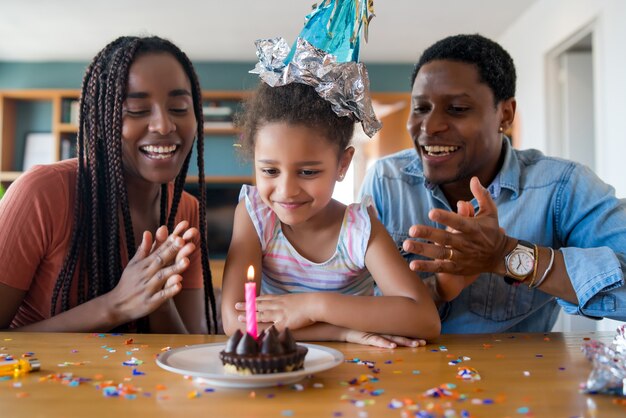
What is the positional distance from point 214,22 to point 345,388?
5.82 m

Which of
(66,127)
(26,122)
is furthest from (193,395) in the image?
(26,122)

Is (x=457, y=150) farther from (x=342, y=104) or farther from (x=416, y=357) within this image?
(x=416, y=357)

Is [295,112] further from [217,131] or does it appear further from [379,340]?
[217,131]

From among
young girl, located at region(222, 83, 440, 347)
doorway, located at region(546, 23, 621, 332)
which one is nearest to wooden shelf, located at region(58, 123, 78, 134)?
doorway, located at region(546, 23, 621, 332)

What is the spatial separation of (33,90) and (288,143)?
23.4ft

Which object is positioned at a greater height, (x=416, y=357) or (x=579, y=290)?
(x=579, y=290)

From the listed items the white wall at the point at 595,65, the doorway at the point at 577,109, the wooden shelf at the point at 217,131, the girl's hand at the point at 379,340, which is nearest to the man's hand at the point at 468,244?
the girl's hand at the point at 379,340

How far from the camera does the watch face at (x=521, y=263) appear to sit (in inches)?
64.6

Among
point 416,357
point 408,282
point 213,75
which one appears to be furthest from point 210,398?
point 213,75

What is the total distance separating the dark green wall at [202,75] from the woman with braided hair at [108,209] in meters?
6.08

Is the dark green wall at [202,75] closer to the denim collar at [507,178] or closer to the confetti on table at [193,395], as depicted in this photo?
the denim collar at [507,178]

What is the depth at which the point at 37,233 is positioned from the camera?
168 cm

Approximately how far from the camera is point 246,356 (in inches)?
40.5

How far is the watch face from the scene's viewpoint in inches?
64.6
